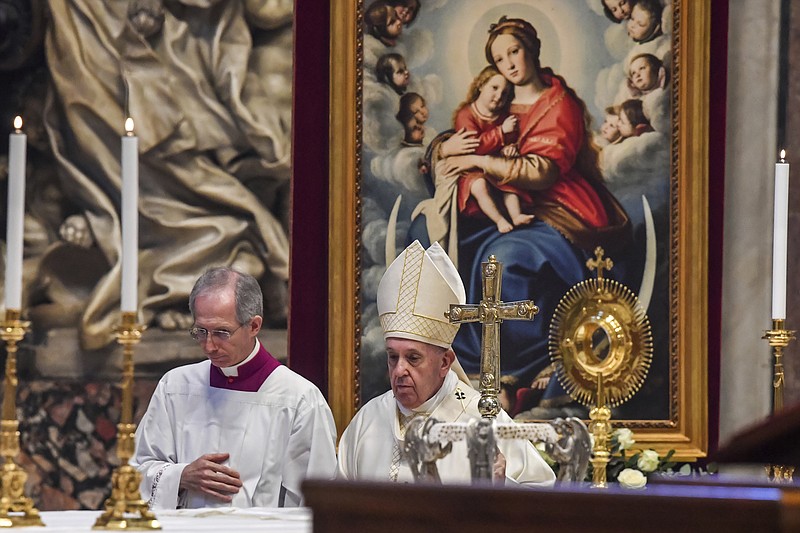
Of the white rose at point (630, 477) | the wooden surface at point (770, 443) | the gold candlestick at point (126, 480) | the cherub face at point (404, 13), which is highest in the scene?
the cherub face at point (404, 13)

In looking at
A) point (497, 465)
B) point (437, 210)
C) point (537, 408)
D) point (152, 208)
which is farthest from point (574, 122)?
point (497, 465)

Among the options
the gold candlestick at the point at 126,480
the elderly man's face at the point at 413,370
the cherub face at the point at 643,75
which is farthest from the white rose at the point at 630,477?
the gold candlestick at the point at 126,480

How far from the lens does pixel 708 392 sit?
6.47 meters

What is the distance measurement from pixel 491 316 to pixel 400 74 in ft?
7.70

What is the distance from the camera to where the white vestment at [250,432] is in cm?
480

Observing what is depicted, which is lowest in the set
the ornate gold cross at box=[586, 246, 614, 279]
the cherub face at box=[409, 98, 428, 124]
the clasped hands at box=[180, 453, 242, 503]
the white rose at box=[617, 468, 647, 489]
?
the white rose at box=[617, 468, 647, 489]

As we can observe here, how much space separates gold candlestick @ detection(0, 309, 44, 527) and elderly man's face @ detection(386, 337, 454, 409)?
2089 mm

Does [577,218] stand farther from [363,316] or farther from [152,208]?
[152,208]

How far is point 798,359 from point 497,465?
2971mm

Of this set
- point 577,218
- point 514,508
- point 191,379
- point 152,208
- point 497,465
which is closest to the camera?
point 514,508

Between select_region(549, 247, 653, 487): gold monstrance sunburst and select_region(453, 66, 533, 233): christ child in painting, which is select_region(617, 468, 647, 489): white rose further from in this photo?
select_region(453, 66, 533, 233): christ child in painting

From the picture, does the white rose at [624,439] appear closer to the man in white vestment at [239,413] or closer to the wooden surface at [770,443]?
the man in white vestment at [239,413]

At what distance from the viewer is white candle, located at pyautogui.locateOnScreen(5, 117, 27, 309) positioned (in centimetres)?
289

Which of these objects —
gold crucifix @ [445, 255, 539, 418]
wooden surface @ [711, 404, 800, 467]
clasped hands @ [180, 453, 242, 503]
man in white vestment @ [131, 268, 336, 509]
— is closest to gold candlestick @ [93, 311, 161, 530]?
gold crucifix @ [445, 255, 539, 418]
